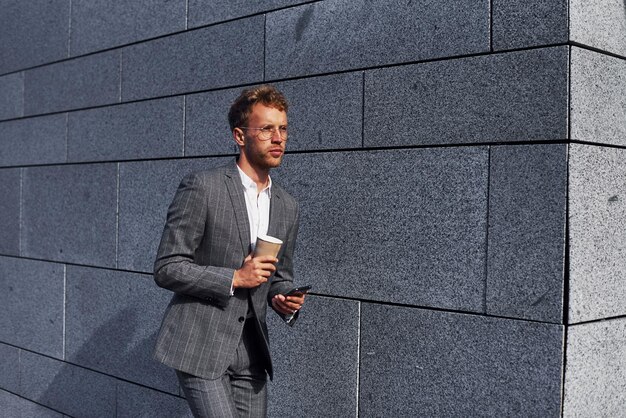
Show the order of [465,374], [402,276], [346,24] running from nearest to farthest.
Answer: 1. [465,374]
2. [402,276]
3. [346,24]

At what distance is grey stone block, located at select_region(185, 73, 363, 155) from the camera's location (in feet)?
17.1

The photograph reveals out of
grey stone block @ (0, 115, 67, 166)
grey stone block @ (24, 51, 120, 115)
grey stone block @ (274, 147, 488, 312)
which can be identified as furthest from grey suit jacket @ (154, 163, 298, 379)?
grey stone block @ (0, 115, 67, 166)

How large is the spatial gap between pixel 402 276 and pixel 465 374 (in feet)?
2.26

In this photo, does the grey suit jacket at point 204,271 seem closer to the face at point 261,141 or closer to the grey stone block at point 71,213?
the face at point 261,141

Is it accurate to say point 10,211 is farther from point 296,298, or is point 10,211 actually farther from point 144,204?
point 296,298

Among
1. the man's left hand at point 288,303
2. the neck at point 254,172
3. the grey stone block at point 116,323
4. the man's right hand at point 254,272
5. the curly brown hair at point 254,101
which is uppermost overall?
the curly brown hair at point 254,101

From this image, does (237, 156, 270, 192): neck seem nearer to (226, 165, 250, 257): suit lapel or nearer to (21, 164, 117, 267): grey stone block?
(226, 165, 250, 257): suit lapel

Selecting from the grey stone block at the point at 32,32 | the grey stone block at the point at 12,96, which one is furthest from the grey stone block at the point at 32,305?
the grey stone block at the point at 32,32

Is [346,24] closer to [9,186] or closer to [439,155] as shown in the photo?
[439,155]

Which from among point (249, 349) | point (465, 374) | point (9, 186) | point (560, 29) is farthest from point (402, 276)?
point (9, 186)

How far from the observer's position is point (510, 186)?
434cm

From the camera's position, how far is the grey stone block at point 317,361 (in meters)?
5.14

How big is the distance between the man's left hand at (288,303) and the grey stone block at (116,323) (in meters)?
2.27

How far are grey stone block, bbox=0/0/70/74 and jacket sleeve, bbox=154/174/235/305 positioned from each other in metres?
4.27
